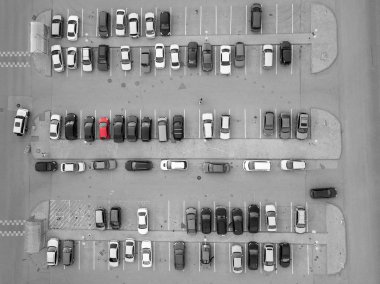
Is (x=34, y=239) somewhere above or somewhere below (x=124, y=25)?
below

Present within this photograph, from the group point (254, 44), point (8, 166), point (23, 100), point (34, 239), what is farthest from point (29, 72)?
point (254, 44)

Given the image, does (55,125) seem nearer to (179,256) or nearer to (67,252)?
(67,252)

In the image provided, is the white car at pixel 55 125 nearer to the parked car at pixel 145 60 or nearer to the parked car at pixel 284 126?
the parked car at pixel 145 60

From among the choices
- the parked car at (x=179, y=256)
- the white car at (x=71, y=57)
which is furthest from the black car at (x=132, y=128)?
the parked car at (x=179, y=256)

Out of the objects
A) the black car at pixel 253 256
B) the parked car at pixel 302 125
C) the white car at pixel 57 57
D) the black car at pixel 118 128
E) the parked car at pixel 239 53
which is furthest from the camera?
the white car at pixel 57 57

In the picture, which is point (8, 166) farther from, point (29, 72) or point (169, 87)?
point (169, 87)

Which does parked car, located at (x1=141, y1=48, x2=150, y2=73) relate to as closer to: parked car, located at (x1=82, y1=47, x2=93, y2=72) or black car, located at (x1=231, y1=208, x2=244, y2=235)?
parked car, located at (x1=82, y1=47, x2=93, y2=72)

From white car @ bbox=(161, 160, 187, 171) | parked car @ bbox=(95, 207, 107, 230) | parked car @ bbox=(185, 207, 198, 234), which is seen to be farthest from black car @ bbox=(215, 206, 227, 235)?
parked car @ bbox=(95, 207, 107, 230)
